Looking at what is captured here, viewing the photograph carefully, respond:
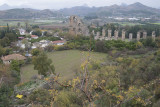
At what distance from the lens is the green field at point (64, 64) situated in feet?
39.2

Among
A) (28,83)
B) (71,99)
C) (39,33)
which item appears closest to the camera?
(71,99)

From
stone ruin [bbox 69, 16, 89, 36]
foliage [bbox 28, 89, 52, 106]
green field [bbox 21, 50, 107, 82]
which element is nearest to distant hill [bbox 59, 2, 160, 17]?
stone ruin [bbox 69, 16, 89, 36]

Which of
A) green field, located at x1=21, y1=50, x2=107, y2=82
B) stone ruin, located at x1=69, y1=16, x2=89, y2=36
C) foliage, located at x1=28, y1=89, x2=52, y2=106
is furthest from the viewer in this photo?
stone ruin, located at x1=69, y1=16, x2=89, y2=36

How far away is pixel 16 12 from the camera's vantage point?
255ft

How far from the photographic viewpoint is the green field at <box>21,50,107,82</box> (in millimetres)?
11955

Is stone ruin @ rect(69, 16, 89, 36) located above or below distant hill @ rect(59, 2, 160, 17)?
below

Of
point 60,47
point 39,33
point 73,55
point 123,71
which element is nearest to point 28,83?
point 123,71

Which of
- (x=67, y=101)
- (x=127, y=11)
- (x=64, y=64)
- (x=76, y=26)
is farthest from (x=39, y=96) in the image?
(x=127, y=11)

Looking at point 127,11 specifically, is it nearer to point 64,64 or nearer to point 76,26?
point 76,26

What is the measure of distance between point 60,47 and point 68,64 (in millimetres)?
5225

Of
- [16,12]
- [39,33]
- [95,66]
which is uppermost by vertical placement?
[16,12]

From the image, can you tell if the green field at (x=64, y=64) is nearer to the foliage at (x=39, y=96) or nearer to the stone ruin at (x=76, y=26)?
the foliage at (x=39, y=96)

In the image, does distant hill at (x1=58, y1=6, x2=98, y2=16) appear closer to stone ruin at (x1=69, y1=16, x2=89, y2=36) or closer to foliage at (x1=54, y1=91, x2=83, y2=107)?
stone ruin at (x1=69, y1=16, x2=89, y2=36)

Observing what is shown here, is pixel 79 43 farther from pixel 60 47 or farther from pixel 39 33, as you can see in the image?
pixel 39 33
